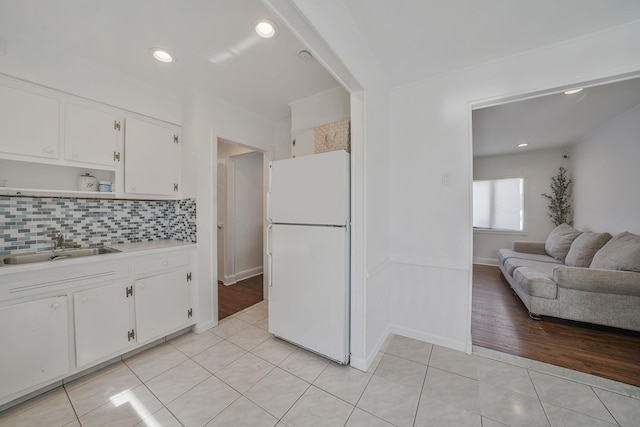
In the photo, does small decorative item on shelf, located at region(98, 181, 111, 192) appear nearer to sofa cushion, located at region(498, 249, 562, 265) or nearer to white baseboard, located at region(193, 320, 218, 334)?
white baseboard, located at region(193, 320, 218, 334)

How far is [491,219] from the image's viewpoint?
5219 mm

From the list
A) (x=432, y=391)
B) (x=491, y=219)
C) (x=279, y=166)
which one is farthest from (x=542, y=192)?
(x=279, y=166)

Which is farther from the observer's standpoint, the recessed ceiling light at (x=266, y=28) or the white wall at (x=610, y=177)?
the white wall at (x=610, y=177)

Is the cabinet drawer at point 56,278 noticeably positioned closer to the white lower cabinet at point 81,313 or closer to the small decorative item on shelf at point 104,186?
the white lower cabinet at point 81,313

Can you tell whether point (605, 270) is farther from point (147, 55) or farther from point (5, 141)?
point (5, 141)

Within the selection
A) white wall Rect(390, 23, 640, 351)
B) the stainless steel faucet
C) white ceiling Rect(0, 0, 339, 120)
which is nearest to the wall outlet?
white wall Rect(390, 23, 640, 351)

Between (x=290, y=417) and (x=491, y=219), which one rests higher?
(x=491, y=219)

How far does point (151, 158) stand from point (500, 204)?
639 centimetres

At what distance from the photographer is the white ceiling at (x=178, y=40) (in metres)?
1.38

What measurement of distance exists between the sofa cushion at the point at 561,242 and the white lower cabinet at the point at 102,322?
5.43 m

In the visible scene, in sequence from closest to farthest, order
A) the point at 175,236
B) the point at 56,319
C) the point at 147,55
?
the point at 56,319
the point at 147,55
the point at 175,236

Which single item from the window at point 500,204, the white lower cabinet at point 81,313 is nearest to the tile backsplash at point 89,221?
the white lower cabinet at point 81,313

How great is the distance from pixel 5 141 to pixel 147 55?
1.12 meters

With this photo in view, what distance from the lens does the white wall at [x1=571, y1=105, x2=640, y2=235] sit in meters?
2.72
